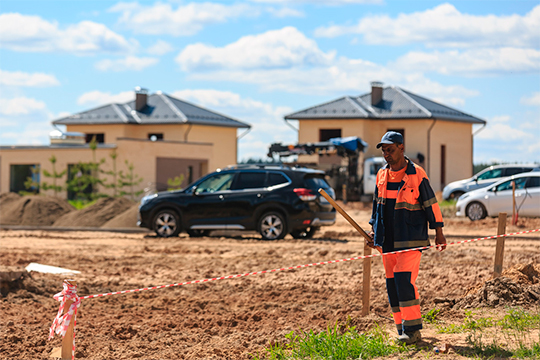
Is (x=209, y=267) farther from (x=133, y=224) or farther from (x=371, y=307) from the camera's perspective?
(x=133, y=224)

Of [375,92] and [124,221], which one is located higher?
[375,92]

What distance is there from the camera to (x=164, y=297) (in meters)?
10.7

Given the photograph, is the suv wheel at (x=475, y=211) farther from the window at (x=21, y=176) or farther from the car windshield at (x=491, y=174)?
the window at (x=21, y=176)

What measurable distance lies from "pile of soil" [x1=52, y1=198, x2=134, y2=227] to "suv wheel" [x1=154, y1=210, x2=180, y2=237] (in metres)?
6.20

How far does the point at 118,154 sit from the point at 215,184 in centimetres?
1943

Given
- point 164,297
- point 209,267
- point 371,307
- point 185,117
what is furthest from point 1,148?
point 371,307

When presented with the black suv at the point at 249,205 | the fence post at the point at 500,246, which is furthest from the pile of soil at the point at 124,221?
the fence post at the point at 500,246

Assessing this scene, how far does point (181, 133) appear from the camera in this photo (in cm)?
4491

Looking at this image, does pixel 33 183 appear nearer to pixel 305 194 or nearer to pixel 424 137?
pixel 424 137

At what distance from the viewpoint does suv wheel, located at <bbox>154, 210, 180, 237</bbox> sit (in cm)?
1878

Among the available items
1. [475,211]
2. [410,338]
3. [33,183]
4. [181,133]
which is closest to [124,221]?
[475,211]

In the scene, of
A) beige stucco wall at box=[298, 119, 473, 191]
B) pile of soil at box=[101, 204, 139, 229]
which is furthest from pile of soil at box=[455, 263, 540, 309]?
beige stucco wall at box=[298, 119, 473, 191]

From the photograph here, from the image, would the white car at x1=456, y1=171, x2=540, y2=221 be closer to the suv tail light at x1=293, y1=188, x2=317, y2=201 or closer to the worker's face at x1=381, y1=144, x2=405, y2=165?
the suv tail light at x1=293, y1=188, x2=317, y2=201

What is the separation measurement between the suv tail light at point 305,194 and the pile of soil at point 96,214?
939 cm
